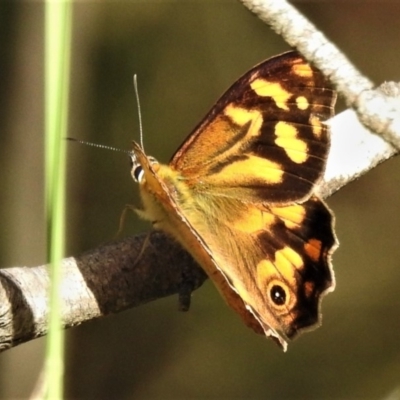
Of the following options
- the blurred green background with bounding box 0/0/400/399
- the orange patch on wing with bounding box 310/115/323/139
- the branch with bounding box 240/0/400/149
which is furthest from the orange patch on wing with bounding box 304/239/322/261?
the blurred green background with bounding box 0/0/400/399

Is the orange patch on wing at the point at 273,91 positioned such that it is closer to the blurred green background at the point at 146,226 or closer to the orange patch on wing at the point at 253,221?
the orange patch on wing at the point at 253,221

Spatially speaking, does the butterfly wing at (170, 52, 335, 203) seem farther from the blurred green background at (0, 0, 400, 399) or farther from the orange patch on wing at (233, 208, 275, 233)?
the blurred green background at (0, 0, 400, 399)

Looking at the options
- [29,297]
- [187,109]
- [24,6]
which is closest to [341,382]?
[187,109]

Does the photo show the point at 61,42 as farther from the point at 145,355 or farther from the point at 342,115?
the point at 145,355

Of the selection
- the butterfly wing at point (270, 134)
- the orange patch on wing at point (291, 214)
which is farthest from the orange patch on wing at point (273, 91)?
the orange patch on wing at point (291, 214)

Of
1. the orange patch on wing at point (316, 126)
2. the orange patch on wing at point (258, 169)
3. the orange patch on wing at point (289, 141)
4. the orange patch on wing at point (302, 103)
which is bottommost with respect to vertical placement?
the orange patch on wing at point (258, 169)

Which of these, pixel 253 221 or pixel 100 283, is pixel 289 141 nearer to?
pixel 253 221

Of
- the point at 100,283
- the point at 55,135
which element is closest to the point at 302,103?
the point at 100,283
